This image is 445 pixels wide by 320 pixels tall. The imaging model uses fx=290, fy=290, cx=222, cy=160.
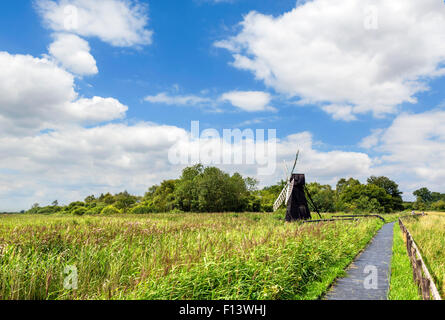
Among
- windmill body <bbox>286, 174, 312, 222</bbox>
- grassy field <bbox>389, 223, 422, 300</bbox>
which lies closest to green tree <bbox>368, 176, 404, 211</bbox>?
windmill body <bbox>286, 174, 312, 222</bbox>

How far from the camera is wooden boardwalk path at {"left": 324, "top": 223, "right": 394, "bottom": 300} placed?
5.78 metres

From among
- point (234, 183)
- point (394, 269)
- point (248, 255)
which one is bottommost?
point (394, 269)

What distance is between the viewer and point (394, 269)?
26.3 ft

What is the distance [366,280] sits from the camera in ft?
22.4

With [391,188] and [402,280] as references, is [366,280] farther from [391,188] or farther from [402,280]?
[391,188]

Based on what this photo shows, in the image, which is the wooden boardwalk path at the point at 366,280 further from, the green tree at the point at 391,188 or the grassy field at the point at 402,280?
the green tree at the point at 391,188

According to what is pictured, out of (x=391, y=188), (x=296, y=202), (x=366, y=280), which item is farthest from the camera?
(x=391, y=188)

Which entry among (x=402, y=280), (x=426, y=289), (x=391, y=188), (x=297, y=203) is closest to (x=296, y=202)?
(x=297, y=203)

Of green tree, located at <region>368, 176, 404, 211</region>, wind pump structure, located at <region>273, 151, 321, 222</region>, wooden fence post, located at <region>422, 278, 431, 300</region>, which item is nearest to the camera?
wooden fence post, located at <region>422, 278, 431, 300</region>

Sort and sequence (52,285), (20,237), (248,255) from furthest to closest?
(20,237)
(248,255)
(52,285)

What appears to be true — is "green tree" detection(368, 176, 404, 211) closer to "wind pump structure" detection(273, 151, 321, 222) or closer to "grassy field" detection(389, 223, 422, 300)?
"wind pump structure" detection(273, 151, 321, 222)
